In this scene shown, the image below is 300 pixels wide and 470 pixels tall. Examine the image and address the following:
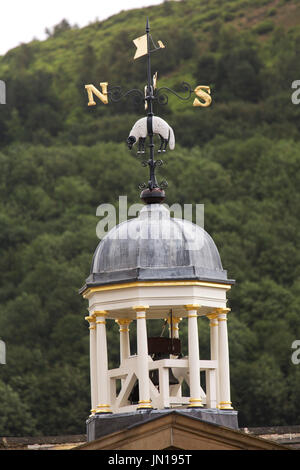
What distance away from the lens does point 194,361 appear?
25266 millimetres

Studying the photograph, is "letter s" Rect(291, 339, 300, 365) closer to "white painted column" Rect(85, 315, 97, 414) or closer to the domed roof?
"white painted column" Rect(85, 315, 97, 414)

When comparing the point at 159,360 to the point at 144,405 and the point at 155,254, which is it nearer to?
the point at 144,405

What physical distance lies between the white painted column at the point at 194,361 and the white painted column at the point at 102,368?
1592 millimetres

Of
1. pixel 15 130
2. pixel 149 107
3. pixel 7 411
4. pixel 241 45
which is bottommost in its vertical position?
pixel 149 107

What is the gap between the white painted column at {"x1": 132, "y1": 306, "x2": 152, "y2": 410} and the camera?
2494cm

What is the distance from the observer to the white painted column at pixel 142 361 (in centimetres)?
2494

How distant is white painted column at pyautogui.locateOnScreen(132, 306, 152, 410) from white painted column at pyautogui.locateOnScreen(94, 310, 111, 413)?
0.86 metres

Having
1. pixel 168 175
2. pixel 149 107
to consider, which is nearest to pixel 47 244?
pixel 168 175

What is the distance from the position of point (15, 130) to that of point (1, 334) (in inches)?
2578

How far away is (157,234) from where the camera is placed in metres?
25.9

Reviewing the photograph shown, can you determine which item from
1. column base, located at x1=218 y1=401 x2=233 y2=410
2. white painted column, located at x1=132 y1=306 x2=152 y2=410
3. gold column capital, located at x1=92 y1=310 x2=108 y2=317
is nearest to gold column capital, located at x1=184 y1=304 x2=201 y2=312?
white painted column, located at x1=132 y1=306 x2=152 y2=410

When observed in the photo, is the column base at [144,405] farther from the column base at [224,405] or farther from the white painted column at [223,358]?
the white painted column at [223,358]

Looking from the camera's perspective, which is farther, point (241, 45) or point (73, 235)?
point (241, 45)
